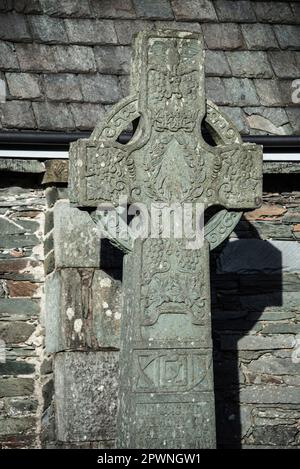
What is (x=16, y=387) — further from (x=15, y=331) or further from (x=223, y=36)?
(x=223, y=36)

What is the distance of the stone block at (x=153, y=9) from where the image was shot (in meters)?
9.87

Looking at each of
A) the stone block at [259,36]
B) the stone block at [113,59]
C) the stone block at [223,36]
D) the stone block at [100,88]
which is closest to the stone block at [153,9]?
the stone block at [223,36]

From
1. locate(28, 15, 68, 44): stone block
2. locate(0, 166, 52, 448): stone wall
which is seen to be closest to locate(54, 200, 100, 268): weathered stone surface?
locate(0, 166, 52, 448): stone wall

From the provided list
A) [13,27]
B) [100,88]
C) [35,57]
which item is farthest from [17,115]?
[13,27]

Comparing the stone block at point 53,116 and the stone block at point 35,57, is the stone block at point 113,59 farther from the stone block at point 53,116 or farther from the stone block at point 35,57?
the stone block at point 53,116

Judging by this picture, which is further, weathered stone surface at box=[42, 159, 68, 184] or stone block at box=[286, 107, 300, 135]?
stone block at box=[286, 107, 300, 135]

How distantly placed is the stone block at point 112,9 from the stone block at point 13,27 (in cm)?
53

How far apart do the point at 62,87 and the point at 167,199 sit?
1.88 m

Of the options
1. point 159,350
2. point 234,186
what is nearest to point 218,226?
point 234,186

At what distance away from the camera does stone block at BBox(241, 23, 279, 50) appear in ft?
32.4

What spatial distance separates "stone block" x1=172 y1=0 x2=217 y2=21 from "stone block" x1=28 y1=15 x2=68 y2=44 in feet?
2.99

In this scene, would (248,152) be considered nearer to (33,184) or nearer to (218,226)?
(218,226)

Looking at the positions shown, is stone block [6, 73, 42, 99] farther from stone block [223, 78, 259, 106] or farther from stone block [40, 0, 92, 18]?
A: stone block [223, 78, 259, 106]

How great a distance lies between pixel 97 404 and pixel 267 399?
4.18 feet
